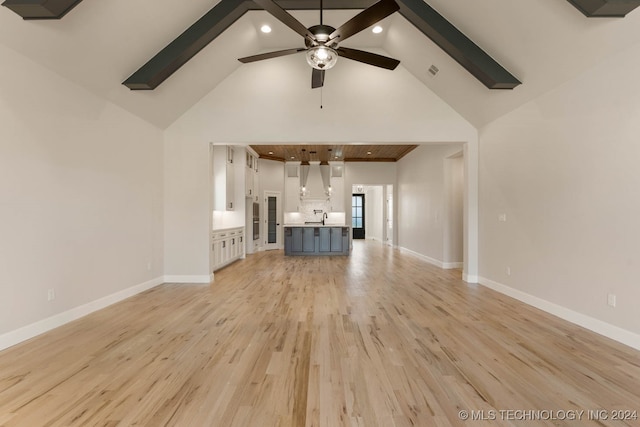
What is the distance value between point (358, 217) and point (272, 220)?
6.55 meters

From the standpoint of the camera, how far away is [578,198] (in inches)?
132

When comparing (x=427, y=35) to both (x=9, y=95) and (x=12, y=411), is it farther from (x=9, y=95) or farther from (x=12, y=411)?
(x=12, y=411)

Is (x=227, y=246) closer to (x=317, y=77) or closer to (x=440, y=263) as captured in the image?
(x=317, y=77)

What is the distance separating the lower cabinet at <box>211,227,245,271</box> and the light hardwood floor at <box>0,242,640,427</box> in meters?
2.20

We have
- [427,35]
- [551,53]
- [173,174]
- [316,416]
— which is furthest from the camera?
[173,174]

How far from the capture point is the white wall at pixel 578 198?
9.30 ft

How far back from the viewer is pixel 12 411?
1802 millimetres

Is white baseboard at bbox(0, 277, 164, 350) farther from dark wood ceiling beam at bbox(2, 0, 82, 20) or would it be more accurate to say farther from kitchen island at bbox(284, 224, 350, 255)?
kitchen island at bbox(284, 224, 350, 255)

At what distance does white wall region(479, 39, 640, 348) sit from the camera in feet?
9.30

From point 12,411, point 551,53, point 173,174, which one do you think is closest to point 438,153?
point 551,53

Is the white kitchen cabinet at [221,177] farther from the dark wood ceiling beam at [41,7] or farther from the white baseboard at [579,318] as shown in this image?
the white baseboard at [579,318]

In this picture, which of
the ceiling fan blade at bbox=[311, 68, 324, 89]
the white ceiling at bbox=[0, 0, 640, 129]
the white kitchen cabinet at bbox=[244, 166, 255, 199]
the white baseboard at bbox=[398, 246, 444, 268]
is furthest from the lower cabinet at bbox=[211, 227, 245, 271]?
the white baseboard at bbox=[398, 246, 444, 268]

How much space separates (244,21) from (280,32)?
28.3 inches

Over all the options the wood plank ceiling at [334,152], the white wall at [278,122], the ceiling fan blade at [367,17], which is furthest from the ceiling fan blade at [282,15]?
the wood plank ceiling at [334,152]
